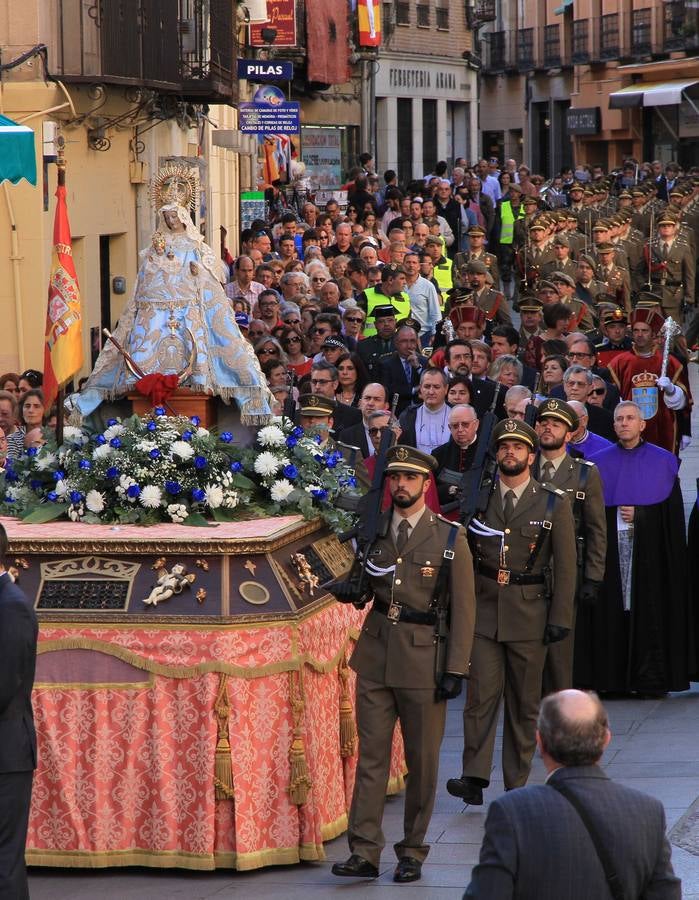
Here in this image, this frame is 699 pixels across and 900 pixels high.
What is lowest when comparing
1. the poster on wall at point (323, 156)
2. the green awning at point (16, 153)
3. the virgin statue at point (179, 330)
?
the virgin statue at point (179, 330)

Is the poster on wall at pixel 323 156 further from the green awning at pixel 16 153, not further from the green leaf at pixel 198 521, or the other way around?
the green leaf at pixel 198 521

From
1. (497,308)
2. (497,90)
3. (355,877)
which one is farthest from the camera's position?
(497,90)

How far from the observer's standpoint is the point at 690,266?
25.9 m

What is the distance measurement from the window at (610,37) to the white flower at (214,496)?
173 ft

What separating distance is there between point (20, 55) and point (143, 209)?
12.9 ft

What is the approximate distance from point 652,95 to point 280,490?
47495mm

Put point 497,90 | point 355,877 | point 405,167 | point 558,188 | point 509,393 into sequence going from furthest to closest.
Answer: point 497,90 < point 405,167 < point 558,188 < point 509,393 < point 355,877

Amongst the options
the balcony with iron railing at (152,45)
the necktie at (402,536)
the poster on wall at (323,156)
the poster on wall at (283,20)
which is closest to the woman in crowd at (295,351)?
the balcony with iron railing at (152,45)

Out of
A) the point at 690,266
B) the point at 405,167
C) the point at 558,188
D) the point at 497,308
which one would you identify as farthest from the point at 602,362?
the point at 405,167

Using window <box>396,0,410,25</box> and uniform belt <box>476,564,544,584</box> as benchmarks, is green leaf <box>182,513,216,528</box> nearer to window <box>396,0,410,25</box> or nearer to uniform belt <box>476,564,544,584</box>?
uniform belt <box>476,564,544,584</box>

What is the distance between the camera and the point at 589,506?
10.0 metres

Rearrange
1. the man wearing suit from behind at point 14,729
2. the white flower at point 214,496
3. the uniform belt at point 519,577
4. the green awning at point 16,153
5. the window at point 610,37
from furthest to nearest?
the window at point 610,37 < the green awning at point 16,153 < the uniform belt at point 519,577 < the white flower at point 214,496 < the man wearing suit from behind at point 14,729

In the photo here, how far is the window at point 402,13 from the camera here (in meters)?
48.7

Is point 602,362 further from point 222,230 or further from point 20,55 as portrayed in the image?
→ point 222,230
